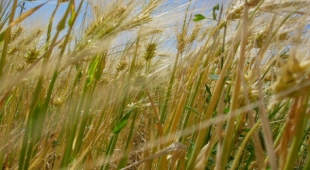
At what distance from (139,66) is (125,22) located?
33 cm

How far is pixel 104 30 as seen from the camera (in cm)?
79

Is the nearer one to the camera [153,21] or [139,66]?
[153,21]

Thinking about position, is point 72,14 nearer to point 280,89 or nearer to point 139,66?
point 139,66

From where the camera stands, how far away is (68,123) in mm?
1073

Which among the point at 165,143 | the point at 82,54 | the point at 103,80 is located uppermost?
the point at 82,54

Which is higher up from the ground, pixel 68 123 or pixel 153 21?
pixel 153 21

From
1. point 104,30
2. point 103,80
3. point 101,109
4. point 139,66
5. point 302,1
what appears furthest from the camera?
point 103,80

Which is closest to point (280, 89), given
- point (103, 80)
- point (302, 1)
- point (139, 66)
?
point (302, 1)

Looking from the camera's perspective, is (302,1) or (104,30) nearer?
(302,1)

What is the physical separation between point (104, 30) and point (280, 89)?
1.72 ft

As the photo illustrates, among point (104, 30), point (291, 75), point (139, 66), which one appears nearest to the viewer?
point (291, 75)

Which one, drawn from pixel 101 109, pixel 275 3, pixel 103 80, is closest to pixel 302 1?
pixel 275 3

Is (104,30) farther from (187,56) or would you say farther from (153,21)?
(187,56)

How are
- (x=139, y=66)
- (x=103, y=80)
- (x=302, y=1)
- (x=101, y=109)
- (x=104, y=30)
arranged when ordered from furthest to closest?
(x=103, y=80) → (x=139, y=66) → (x=101, y=109) → (x=104, y=30) → (x=302, y=1)
